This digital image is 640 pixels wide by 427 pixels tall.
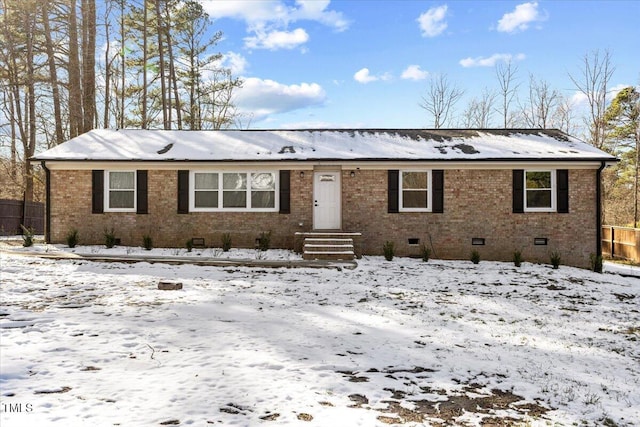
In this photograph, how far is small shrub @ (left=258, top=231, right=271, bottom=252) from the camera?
1279 cm

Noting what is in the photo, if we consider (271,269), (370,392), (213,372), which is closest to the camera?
(370,392)

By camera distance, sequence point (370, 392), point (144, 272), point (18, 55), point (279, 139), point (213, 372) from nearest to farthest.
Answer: point (370, 392), point (213, 372), point (144, 272), point (279, 139), point (18, 55)

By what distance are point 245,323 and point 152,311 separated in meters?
1.66

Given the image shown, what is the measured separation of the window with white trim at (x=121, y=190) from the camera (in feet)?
43.6

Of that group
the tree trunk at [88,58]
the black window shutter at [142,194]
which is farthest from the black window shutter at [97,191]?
the tree trunk at [88,58]

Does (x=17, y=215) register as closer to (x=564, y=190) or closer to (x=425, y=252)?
(x=425, y=252)

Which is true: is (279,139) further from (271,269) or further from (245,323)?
(245,323)

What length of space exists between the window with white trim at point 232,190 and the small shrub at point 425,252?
17.3ft

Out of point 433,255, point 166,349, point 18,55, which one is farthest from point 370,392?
point 18,55

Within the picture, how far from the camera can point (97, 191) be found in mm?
13180

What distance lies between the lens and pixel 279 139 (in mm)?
14992

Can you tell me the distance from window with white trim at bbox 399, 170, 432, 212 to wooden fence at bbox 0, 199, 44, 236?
19.2 meters

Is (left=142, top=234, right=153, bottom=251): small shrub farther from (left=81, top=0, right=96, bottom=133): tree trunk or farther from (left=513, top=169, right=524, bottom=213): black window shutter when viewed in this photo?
(left=513, top=169, right=524, bottom=213): black window shutter

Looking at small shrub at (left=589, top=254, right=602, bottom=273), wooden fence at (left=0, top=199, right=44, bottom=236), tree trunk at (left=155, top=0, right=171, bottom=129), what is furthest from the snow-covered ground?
tree trunk at (left=155, top=0, right=171, bottom=129)
